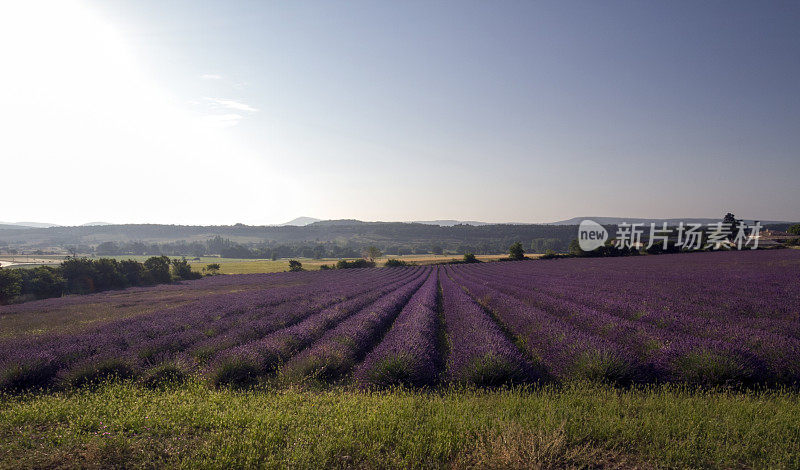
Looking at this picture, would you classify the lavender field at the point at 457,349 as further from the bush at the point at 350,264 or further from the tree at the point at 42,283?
the bush at the point at 350,264

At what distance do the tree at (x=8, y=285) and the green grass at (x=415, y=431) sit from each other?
92.4 feet

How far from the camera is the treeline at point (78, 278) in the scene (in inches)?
863

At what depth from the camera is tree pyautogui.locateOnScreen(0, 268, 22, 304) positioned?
20.6 metres

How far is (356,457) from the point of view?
2566mm

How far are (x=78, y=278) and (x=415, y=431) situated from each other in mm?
38842

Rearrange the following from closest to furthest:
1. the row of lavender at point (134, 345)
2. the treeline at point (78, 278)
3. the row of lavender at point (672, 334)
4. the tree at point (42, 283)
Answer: the row of lavender at point (672, 334), the row of lavender at point (134, 345), the treeline at point (78, 278), the tree at point (42, 283)

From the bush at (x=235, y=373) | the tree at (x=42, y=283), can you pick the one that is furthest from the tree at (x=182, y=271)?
the bush at (x=235, y=373)

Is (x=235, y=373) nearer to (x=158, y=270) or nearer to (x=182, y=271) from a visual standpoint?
(x=158, y=270)

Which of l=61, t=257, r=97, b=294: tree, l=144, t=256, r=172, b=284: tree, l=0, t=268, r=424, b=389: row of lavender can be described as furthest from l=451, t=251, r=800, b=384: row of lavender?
l=144, t=256, r=172, b=284: tree

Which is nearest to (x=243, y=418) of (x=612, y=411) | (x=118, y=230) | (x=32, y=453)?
(x=32, y=453)

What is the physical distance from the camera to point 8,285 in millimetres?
21016

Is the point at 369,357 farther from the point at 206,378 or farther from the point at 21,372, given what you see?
the point at 21,372

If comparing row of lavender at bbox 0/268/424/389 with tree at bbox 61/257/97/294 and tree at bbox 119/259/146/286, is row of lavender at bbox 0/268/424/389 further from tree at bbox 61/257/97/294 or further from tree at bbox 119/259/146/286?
tree at bbox 119/259/146/286

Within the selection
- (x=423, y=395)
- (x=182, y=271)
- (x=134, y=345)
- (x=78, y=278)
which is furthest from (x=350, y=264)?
(x=423, y=395)
